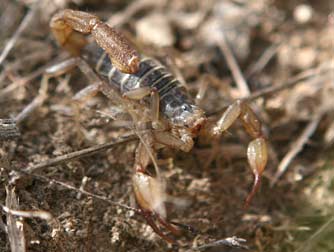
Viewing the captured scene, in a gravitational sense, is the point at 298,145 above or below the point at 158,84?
below

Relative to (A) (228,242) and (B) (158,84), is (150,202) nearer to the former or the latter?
(A) (228,242)

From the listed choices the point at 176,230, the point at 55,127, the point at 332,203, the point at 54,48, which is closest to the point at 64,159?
the point at 55,127

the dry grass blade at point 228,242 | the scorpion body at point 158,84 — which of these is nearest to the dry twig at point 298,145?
the scorpion body at point 158,84

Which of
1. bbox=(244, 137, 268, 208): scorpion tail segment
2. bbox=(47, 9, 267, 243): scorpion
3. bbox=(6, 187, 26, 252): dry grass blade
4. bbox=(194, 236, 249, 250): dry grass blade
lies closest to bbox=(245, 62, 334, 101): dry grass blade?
bbox=(47, 9, 267, 243): scorpion

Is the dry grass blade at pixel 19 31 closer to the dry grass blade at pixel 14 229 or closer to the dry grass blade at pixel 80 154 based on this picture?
the dry grass blade at pixel 80 154

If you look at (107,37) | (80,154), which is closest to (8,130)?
(80,154)
